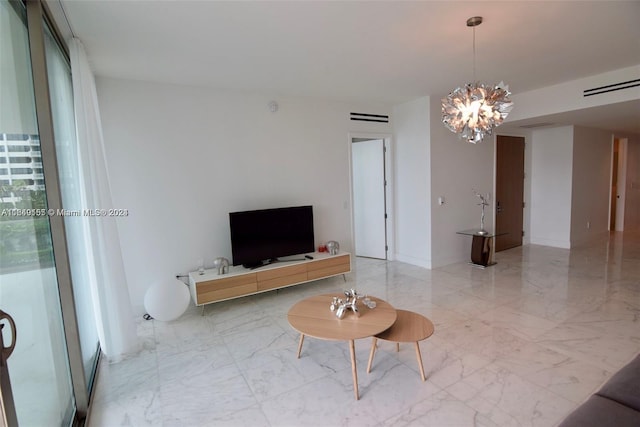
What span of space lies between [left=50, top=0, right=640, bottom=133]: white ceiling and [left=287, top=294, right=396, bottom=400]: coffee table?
2263mm

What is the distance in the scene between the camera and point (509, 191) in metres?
6.25

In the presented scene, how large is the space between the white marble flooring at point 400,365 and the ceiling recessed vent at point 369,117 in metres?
Result: 2.73

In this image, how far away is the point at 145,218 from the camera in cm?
381

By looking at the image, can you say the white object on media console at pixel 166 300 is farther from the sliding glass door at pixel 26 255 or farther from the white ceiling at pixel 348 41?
the white ceiling at pixel 348 41

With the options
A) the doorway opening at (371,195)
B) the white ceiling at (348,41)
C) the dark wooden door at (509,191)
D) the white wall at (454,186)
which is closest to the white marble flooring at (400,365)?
the white wall at (454,186)

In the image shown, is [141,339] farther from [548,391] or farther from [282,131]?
[548,391]

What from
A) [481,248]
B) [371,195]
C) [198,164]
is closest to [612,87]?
[481,248]

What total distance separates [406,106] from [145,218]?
421 cm

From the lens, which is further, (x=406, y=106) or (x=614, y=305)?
(x=406, y=106)

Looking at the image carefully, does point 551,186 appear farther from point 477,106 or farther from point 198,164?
point 198,164

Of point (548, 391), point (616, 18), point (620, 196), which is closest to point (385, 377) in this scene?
point (548, 391)

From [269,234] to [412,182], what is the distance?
8.48 ft

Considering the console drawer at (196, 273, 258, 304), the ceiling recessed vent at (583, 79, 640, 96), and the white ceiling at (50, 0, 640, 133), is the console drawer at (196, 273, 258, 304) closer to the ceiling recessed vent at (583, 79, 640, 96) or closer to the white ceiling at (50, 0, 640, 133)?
the white ceiling at (50, 0, 640, 133)

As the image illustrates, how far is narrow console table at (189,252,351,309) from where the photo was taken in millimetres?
3719
